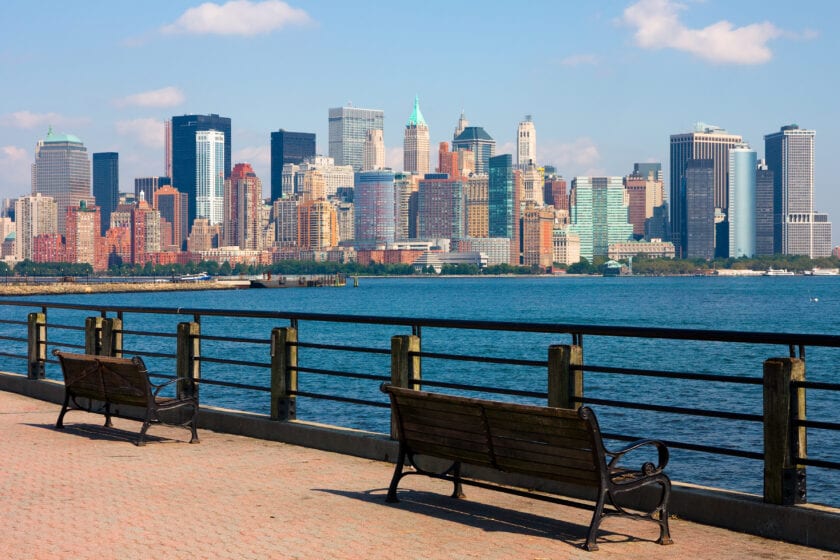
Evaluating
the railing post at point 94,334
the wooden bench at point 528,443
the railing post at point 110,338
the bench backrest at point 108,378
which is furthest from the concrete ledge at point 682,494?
the railing post at point 94,334

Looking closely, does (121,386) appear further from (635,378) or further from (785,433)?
(635,378)

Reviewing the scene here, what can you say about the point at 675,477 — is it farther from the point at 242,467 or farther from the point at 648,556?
the point at 648,556

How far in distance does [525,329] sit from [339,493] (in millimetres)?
2078

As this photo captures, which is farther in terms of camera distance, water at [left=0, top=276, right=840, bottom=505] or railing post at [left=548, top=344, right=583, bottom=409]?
water at [left=0, top=276, right=840, bottom=505]

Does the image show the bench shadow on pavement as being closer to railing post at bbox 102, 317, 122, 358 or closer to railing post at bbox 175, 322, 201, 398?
railing post at bbox 175, 322, 201, 398

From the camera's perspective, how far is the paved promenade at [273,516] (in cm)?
789

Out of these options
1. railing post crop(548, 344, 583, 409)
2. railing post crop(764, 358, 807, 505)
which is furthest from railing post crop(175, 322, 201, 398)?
railing post crop(764, 358, 807, 505)

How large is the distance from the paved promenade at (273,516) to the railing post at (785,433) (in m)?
0.43

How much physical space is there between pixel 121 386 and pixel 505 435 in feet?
20.0

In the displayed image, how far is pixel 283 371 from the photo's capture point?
1266 cm

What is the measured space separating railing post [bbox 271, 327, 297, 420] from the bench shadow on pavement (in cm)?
276

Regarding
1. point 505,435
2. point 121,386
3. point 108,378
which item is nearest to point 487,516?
point 505,435

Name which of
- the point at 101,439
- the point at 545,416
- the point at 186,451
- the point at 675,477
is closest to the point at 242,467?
the point at 186,451

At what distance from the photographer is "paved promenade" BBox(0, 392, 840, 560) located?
25.9 feet
